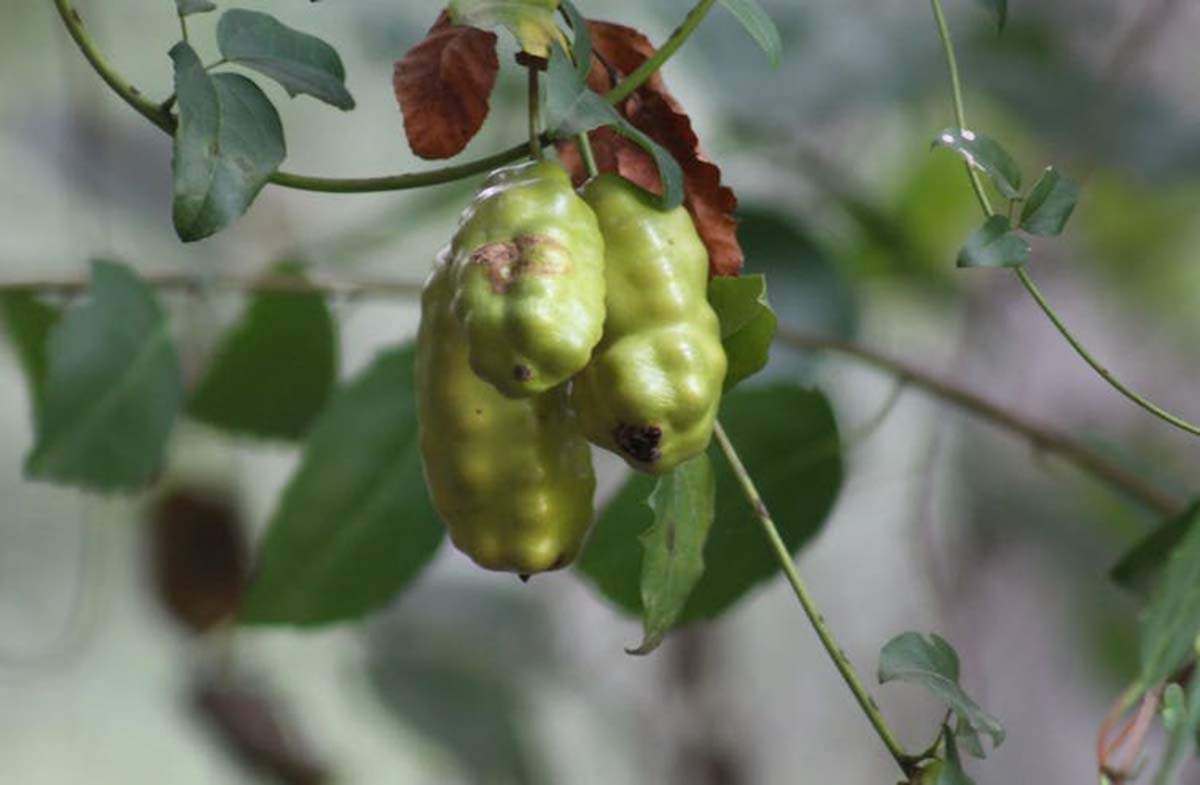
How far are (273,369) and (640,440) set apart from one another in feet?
1.53

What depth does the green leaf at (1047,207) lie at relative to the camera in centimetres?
53

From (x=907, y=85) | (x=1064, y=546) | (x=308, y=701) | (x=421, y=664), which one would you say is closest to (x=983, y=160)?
(x=907, y=85)

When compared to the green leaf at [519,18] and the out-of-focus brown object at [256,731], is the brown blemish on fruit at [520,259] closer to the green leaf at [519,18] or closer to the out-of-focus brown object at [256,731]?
the green leaf at [519,18]

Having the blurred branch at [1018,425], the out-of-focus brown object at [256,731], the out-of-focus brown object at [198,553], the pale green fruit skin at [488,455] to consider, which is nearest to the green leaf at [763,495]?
the blurred branch at [1018,425]

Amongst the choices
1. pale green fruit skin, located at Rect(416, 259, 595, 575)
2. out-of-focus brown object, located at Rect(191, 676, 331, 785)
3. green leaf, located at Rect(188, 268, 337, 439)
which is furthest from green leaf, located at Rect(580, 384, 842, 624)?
out-of-focus brown object, located at Rect(191, 676, 331, 785)

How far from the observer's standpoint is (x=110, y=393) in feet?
2.70

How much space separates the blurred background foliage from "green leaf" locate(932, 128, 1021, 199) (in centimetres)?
45

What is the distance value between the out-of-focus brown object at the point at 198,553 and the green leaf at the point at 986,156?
87 centimetres

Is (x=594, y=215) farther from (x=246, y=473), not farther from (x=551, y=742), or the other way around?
(x=551, y=742)

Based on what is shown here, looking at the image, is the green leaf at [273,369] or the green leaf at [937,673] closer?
the green leaf at [937,673]

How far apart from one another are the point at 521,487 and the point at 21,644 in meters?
1.24

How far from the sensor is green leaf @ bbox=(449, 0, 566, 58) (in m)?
0.49

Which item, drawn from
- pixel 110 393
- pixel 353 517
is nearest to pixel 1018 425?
pixel 353 517

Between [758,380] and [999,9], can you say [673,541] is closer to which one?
[999,9]
